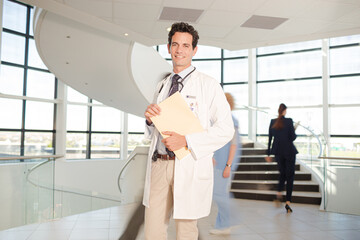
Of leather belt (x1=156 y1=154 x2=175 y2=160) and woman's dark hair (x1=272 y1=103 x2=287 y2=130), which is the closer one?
leather belt (x1=156 y1=154 x2=175 y2=160)

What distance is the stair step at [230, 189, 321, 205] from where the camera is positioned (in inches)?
244

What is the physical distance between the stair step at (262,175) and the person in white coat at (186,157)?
5.82 meters

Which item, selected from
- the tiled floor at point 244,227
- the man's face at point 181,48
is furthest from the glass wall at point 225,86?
the man's face at point 181,48

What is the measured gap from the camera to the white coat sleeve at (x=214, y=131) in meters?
1.62

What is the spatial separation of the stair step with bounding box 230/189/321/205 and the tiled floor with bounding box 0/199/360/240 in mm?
720

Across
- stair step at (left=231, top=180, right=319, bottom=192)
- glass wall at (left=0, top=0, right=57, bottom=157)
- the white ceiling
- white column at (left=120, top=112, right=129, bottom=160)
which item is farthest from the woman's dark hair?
white column at (left=120, top=112, right=129, bottom=160)

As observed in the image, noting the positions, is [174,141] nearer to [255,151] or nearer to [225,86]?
[255,151]

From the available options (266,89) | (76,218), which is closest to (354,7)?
(76,218)

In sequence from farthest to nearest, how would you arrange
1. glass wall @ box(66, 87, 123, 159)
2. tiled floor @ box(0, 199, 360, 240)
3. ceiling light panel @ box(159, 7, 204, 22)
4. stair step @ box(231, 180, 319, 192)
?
glass wall @ box(66, 87, 123, 159) < stair step @ box(231, 180, 319, 192) < ceiling light panel @ box(159, 7, 204, 22) < tiled floor @ box(0, 199, 360, 240)

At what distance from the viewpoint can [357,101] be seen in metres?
11.6

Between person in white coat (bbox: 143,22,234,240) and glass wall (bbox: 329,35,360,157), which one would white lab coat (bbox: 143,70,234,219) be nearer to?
person in white coat (bbox: 143,22,234,240)

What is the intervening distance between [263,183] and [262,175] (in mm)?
362

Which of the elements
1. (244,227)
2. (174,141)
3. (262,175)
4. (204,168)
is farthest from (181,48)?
(262,175)

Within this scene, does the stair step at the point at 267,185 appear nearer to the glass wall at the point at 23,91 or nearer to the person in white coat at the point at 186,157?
the person in white coat at the point at 186,157
